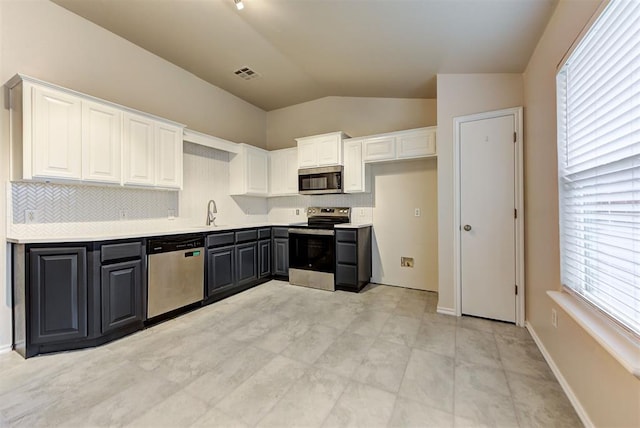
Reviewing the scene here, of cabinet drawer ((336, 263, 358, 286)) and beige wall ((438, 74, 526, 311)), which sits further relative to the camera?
cabinet drawer ((336, 263, 358, 286))

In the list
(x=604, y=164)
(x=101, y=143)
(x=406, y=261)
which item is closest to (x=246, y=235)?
(x=101, y=143)

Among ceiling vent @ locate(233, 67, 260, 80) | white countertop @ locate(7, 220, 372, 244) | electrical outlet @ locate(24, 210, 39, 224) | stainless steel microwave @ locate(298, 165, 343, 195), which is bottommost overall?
white countertop @ locate(7, 220, 372, 244)

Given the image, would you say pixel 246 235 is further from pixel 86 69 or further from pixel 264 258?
pixel 86 69

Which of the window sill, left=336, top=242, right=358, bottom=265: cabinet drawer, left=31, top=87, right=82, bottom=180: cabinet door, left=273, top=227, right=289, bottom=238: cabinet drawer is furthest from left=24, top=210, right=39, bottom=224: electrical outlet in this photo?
the window sill

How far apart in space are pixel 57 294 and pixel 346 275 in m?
3.03

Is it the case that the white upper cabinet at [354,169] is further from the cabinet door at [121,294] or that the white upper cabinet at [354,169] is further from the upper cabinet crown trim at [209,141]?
the cabinet door at [121,294]

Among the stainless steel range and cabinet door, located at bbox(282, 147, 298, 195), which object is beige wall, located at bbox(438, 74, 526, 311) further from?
cabinet door, located at bbox(282, 147, 298, 195)

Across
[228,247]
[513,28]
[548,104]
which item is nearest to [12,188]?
[228,247]

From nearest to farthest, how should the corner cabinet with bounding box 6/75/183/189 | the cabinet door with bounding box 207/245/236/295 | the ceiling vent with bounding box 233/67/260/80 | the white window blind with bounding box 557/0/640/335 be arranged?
the white window blind with bounding box 557/0/640/335, the corner cabinet with bounding box 6/75/183/189, the cabinet door with bounding box 207/245/236/295, the ceiling vent with bounding box 233/67/260/80

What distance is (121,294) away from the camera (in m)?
2.50

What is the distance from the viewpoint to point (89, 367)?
2.02 m

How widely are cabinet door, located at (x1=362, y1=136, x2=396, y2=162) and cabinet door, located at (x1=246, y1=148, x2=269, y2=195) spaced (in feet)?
5.95

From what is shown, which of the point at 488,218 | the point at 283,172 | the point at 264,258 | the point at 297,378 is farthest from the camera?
the point at 283,172

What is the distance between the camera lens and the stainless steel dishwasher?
9.06ft
